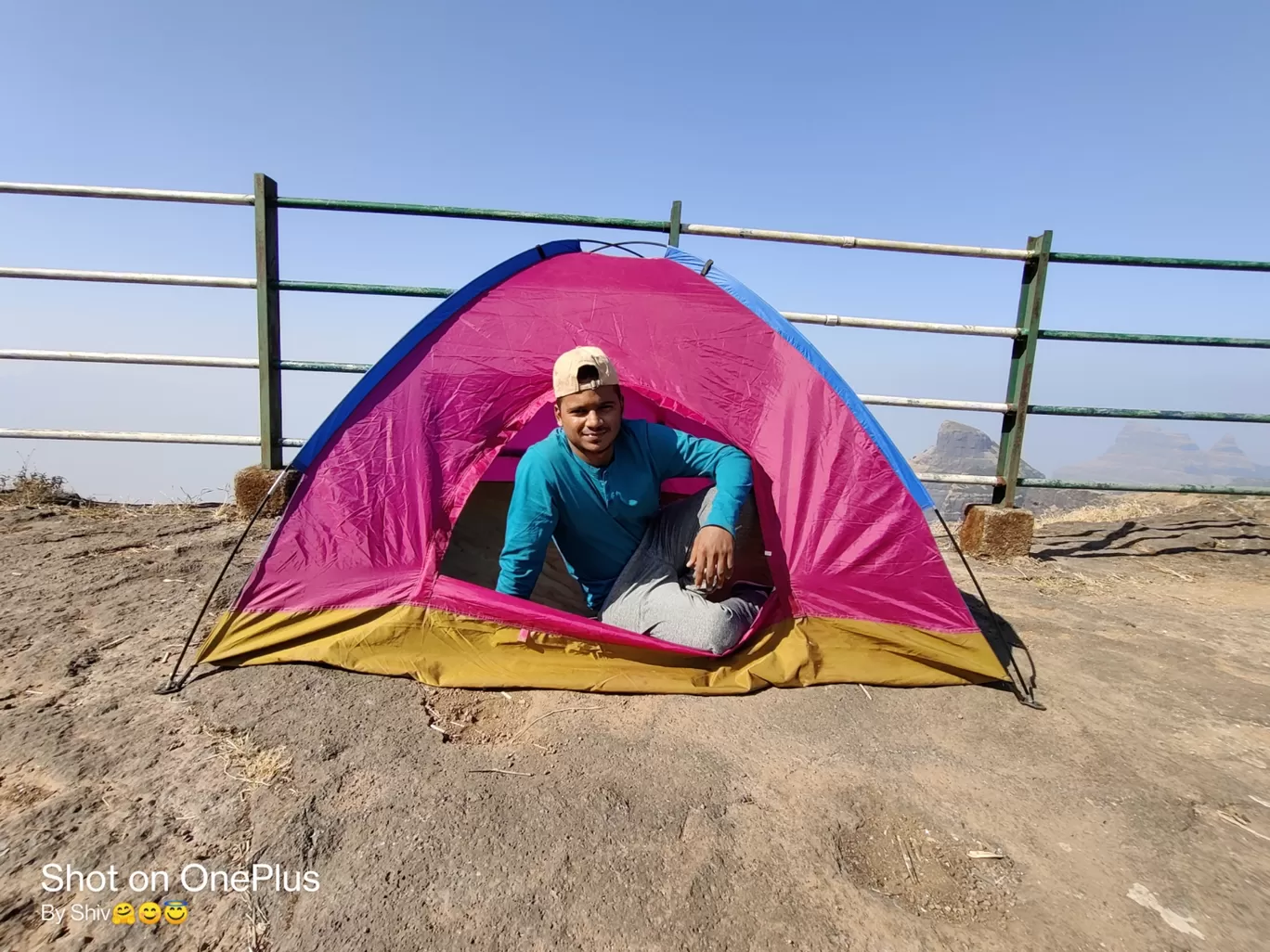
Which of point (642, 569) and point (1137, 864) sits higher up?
point (642, 569)

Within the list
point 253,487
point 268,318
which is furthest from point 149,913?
point 268,318

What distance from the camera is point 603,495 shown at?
2.29 m

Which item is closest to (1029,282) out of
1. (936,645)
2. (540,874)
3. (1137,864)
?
(936,645)

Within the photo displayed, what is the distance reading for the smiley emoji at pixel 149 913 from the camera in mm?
1206

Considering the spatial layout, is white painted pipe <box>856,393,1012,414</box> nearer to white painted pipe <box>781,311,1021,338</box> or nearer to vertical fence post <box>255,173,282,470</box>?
white painted pipe <box>781,311,1021,338</box>

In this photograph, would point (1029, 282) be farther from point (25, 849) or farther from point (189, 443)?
point (189, 443)

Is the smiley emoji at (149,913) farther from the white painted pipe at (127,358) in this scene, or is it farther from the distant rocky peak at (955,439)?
the distant rocky peak at (955,439)

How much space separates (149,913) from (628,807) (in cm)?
93

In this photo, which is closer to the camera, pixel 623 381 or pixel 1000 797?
pixel 1000 797

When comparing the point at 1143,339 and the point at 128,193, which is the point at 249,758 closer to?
the point at 128,193

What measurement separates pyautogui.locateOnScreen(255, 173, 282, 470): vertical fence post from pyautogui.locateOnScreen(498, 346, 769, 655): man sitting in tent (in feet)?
7.34

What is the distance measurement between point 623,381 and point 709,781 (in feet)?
4.50

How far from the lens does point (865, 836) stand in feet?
4.98

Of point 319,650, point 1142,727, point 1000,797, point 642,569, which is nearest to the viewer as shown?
point 1000,797
